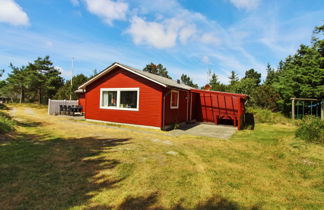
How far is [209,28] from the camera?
1429 centimetres

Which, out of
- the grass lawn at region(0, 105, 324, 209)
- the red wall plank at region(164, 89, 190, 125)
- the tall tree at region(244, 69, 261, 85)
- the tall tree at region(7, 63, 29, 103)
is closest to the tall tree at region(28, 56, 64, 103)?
the tall tree at region(7, 63, 29, 103)

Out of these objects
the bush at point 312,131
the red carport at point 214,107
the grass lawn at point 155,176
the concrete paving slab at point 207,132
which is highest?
the red carport at point 214,107

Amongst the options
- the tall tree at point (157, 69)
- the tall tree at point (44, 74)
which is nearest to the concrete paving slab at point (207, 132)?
the tall tree at point (44, 74)

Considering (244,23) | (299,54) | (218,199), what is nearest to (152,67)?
(299,54)

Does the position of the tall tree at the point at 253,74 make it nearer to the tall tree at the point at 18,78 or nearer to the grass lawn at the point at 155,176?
the grass lawn at the point at 155,176

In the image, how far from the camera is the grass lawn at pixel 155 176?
9.14ft

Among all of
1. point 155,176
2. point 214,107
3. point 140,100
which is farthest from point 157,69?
point 155,176

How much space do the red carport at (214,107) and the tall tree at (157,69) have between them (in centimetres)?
3538

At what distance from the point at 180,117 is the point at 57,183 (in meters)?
9.42

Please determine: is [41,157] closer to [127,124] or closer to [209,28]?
[127,124]

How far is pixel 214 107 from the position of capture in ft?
44.6

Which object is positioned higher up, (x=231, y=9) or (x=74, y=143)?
(x=231, y=9)

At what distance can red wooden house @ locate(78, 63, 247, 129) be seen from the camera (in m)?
9.86

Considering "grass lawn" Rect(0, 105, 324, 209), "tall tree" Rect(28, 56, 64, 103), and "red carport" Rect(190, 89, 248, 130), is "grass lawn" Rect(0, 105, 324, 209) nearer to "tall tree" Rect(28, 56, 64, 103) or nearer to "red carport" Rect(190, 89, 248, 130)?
"red carport" Rect(190, 89, 248, 130)
